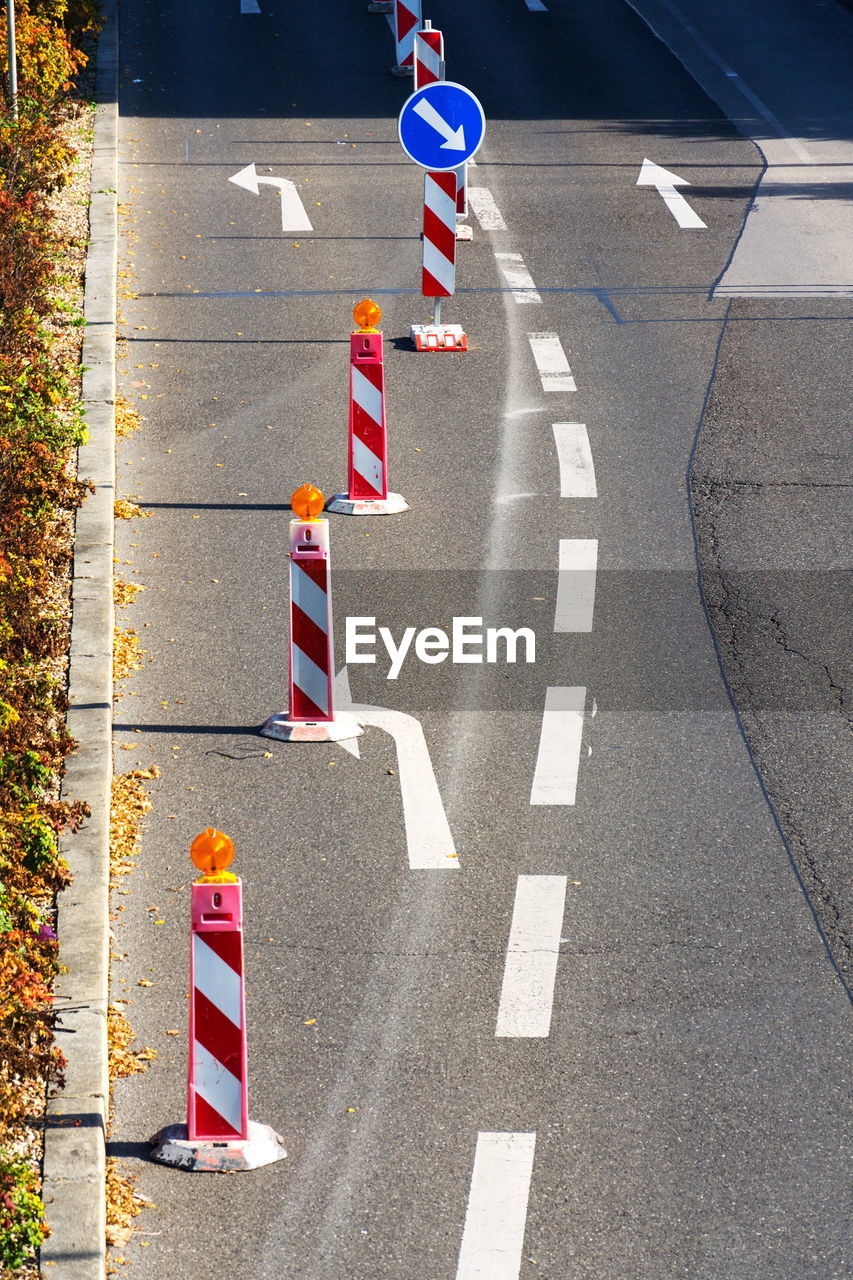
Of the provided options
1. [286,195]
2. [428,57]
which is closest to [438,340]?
[428,57]

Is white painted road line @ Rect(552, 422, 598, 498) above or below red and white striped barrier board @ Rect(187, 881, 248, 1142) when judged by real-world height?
below

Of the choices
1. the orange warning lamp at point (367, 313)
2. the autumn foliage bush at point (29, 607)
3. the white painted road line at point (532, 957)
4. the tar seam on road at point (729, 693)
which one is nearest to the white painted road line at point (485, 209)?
→ the autumn foliage bush at point (29, 607)

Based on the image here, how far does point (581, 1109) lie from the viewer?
5711 millimetres

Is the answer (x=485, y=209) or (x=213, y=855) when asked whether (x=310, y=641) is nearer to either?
(x=213, y=855)

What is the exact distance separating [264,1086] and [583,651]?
376 cm

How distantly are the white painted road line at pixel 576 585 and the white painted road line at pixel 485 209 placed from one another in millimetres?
7734

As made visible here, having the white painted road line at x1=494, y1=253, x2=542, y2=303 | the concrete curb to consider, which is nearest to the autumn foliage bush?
the concrete curb

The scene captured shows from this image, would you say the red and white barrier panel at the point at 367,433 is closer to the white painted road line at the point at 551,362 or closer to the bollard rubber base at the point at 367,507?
the bollard rubber base at the point at 367,507

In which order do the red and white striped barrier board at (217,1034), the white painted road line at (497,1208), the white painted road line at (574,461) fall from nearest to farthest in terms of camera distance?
the white painted road line at (497,1208)
the red and white striped barrier board at (217,1034)
the white painted road line at (574,461)

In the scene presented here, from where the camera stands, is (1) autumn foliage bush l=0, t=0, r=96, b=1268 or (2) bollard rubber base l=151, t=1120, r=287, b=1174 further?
(1) autumn foliage bush l=0, t=0, r=96, b=1268

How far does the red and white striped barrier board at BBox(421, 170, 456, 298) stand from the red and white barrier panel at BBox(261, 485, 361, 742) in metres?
6.06

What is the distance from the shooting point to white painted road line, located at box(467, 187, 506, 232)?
685 inches

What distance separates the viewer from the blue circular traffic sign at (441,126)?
12805 millimetres

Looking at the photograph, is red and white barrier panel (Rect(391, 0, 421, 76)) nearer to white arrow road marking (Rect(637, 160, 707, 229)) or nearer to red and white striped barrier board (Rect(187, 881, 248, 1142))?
white arrow road marking (Rect(637, 160, 707, 229))
